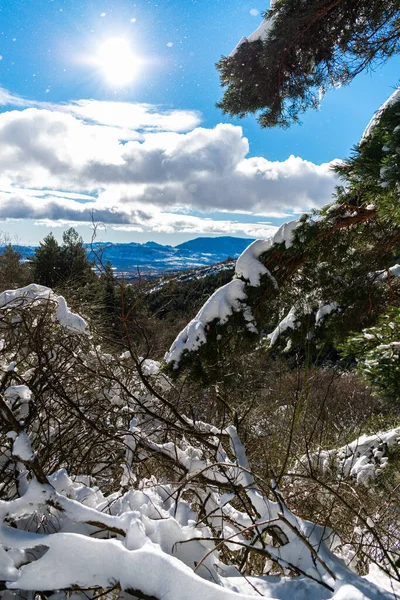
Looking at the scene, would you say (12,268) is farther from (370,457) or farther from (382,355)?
(382,355)

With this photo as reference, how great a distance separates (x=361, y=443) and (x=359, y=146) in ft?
14.0

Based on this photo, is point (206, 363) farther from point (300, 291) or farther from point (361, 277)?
point (361, 277)

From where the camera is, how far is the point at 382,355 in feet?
8.84

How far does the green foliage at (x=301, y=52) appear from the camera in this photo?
4074 millimetres

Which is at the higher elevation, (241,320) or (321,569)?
(241,320)

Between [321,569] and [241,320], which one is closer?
[321,569]

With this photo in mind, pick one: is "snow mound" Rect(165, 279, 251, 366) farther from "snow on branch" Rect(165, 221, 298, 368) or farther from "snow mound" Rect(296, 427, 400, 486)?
"snow mound" Rect(296, 427, 400, 486)

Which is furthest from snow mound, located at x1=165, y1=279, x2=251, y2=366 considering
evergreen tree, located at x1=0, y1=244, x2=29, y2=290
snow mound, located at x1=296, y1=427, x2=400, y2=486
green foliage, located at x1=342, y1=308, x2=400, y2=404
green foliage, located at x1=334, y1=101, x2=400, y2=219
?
evergreen tree, located at x1=0, y1=244, x2=29, y2=290

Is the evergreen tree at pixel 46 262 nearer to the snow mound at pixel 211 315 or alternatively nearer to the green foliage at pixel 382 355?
the snow mound at pixel 211 315

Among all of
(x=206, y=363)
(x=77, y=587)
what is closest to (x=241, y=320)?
(x=206, y=363)

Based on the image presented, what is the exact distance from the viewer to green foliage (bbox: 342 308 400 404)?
2613mm

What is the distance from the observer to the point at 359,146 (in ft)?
11.2

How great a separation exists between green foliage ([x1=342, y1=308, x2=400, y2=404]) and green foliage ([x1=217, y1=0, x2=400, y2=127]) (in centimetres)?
324

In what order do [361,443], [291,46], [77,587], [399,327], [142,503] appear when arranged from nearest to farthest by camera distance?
[77,587] < [142,503] < [399,327] < [291,46] < [361,443]
